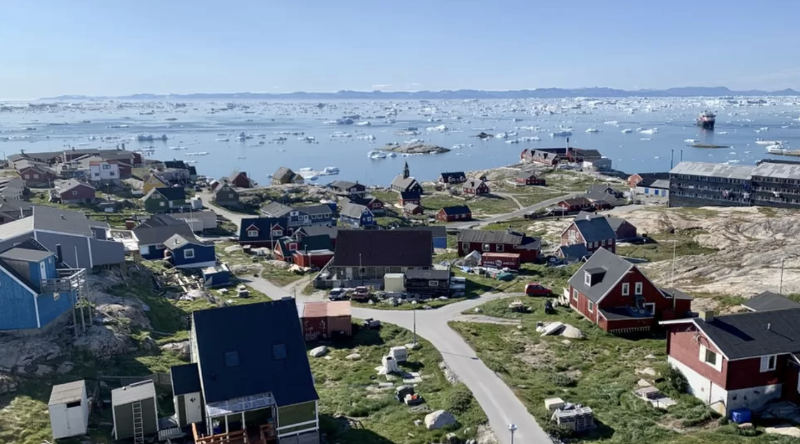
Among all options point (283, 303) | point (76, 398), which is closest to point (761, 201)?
point (283, 303)

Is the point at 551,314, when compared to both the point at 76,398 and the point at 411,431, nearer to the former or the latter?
the point at 411,431

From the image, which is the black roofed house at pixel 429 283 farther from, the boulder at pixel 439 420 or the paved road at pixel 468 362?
the boulder at pixel 439 420

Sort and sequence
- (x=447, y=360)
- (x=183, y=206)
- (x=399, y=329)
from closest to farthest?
(x=447, y=360)
(x=399, y=329)
(x=183, y=206)

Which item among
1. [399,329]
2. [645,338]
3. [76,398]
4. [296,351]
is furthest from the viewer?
A: [399,329]

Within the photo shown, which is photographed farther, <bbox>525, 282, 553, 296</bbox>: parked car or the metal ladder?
<bbox>525, 282, 553, 296</bbox>: parked car

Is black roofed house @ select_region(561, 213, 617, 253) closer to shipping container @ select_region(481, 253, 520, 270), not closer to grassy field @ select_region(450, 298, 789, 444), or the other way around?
shipping container @ select_region(481, 253, 520, 270)

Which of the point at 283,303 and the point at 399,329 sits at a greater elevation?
the point at 283,303

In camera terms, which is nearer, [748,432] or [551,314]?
[748,432]

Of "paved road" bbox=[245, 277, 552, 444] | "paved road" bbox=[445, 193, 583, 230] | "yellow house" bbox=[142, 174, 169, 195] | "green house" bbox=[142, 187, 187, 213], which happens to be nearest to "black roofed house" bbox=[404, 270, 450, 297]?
"paved road" bbox=[245, 277, 552, 444]
